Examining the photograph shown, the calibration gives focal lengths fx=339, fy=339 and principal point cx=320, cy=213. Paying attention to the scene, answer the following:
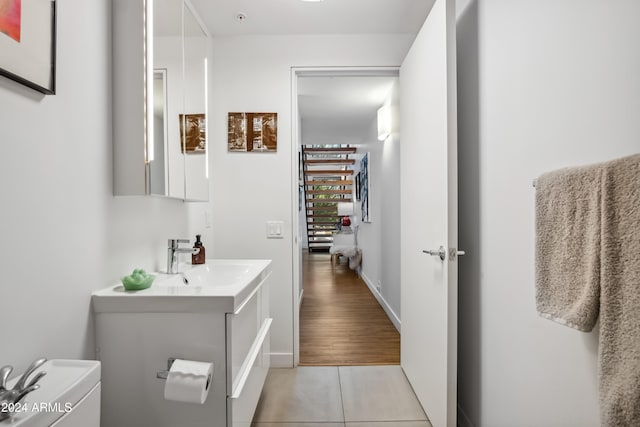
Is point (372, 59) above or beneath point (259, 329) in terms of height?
above

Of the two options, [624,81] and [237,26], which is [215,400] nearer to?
[624,81]

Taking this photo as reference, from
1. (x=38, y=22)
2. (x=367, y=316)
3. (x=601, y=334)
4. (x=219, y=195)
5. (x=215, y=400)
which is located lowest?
(x=367, y=316)

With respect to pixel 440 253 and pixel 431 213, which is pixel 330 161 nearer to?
pixel 431 213

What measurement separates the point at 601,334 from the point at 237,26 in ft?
8.28

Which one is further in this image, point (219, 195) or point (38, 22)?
point (219, 195)

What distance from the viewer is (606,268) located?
745mm

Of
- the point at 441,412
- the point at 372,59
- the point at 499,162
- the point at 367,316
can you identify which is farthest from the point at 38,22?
the point at 367,316

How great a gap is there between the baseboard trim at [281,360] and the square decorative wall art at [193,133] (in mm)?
1527

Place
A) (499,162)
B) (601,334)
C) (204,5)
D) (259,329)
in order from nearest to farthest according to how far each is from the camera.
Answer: (601,334)
(499,162)
(259,329)
(204,5)

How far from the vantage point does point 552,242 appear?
94 cm

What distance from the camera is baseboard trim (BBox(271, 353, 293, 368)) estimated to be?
8.06ft

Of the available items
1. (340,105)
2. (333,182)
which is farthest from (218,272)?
(333,182)

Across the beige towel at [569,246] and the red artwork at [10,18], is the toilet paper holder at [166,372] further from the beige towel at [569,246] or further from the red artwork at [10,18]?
the beige towel at [569,246]

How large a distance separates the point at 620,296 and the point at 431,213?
3.36 ft
